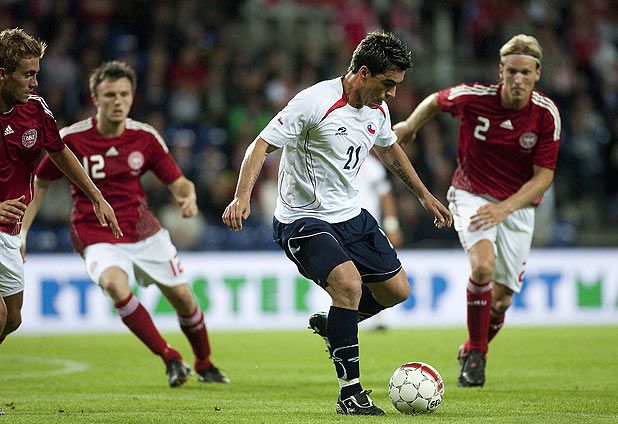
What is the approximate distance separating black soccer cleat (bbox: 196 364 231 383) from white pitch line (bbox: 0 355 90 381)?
1.55m

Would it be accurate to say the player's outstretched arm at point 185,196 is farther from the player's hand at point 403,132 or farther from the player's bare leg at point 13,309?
the player's bare leg at point 13,309

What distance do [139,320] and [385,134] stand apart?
2.51 meters

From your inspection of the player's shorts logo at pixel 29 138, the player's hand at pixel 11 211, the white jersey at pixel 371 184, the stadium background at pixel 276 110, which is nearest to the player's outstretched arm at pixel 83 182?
the player's shorts logo at pixel 29 138

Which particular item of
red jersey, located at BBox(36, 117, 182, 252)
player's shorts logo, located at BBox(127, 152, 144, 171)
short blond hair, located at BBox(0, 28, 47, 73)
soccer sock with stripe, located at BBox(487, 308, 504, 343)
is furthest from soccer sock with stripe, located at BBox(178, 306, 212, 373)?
short blond hair, located at BBox(0, 28, 47, 73)

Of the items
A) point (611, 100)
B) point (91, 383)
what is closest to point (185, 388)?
point (91, 383)

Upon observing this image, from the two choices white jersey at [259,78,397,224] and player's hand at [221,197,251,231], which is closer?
player's hand at [221,197,251,231]

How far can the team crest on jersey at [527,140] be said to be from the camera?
26.9 ft

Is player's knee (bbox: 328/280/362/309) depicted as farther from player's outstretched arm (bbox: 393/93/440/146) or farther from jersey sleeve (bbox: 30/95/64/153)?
player's outstretched arm (bbox: 393/93/440/146)

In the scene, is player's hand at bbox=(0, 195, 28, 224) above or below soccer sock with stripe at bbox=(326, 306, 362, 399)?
above

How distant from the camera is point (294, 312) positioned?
559 inches

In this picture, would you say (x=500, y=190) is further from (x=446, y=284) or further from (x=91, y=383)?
(x=446, y=284)

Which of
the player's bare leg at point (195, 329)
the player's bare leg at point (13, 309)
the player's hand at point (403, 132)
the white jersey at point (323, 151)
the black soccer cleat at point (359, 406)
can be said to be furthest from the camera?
the player's bare leg at point (195, 329)

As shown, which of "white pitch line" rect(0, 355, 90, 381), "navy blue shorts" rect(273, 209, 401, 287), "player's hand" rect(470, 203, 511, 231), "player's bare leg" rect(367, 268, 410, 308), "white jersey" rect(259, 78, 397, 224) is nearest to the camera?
"navy blue shorts" rect(273, 209, 401, 287)

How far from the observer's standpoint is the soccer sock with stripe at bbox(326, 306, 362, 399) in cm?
626
